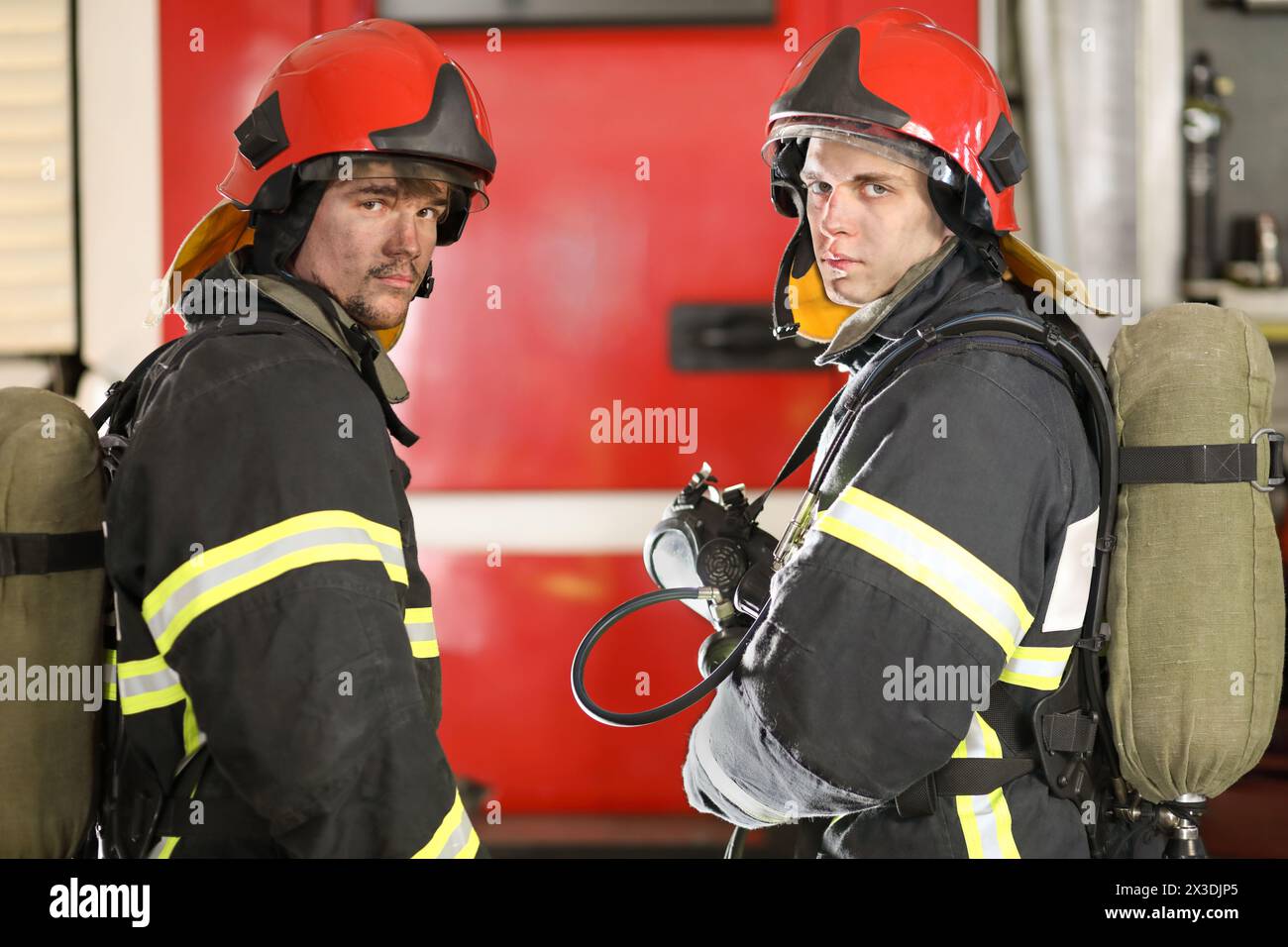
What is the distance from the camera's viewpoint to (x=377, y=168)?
1.59 metres

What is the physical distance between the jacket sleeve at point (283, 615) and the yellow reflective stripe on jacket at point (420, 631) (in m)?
0.24

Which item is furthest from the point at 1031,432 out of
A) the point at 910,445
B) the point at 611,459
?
the point at 611,459

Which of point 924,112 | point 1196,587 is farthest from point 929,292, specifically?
point 1196,587

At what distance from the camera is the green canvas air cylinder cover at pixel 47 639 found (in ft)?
4.48

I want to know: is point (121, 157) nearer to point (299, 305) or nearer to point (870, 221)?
point (299, 305)

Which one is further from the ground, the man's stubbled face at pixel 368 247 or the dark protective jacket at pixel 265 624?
the man's stubbled face at pixel 368 247

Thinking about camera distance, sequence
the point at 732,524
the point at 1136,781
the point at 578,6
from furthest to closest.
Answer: the point at 578,6, the point at 732,524, the point at 1136,781

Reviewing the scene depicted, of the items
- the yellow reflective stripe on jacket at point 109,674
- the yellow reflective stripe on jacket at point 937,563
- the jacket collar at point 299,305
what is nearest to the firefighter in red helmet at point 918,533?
the yellow reflective stripe on jacket at point 937,563

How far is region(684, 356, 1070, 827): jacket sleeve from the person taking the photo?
1333mm

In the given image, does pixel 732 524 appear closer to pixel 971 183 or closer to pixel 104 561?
pixel 971 183

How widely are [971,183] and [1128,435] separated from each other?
1.32 feet

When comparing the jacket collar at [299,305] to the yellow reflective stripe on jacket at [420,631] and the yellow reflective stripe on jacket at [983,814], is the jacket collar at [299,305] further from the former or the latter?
the yellow reflective stripe on jacket at [983,814]

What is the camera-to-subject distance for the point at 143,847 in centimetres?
137

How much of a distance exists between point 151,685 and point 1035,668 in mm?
1096
